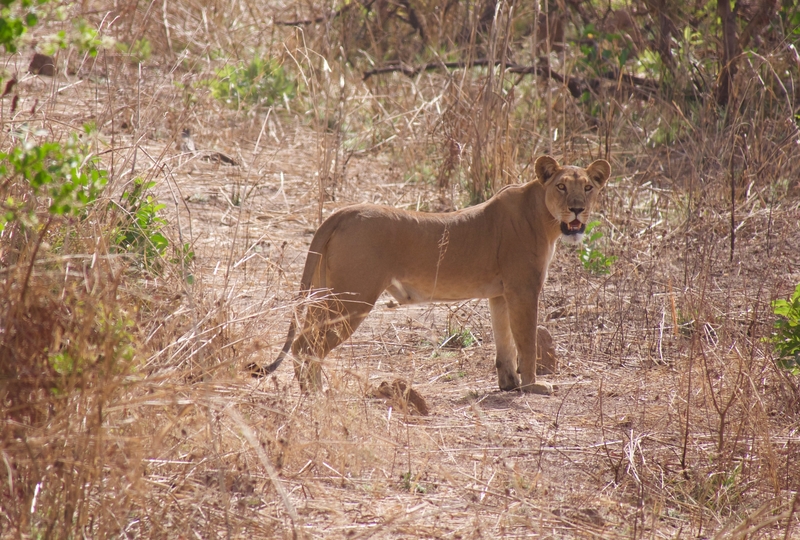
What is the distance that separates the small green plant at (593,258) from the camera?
7492 mm

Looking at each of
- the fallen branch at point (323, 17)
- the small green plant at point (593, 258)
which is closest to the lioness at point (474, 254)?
the small green plant at point (593, 258)

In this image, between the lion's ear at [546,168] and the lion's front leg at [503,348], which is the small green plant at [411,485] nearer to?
the lion's front leg at [503,348]

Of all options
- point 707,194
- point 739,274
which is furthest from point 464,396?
point 707,194

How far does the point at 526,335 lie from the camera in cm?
577

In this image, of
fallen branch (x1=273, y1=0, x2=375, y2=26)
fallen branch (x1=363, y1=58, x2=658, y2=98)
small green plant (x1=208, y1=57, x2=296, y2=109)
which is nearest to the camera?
fallen branch (x1=363, y1=58, x2=658, y2=98)

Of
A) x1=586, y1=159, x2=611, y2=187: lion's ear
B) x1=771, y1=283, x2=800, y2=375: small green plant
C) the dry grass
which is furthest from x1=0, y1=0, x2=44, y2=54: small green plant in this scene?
x1=586, y1=159, x2=611, y2=187: lion's ear

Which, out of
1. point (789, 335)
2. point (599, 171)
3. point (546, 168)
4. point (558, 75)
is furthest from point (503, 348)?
point (558, 75)

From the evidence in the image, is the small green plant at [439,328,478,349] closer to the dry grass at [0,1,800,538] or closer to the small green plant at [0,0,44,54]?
the dry grass at [0,1,800,538]

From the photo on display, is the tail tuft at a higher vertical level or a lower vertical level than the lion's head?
lower

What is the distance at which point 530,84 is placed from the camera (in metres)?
11.6

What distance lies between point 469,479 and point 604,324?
3063mm

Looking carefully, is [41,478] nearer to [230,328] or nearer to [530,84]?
[230,328]

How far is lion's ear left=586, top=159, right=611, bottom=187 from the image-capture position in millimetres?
6066

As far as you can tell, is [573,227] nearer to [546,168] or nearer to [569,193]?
[569,193]
